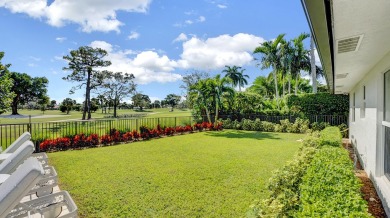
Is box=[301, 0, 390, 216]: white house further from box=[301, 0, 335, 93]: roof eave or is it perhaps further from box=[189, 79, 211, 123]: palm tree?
box=[189, 79, 211, 123]: palm tree

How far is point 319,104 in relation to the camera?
15422mm

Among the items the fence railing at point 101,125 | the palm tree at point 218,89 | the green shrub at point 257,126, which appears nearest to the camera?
the fence railing at point 101,125

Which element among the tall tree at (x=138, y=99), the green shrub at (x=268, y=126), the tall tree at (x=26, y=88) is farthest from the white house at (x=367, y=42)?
the tall tree at (x=26, y=88)

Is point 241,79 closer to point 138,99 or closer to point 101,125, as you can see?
point 138,99

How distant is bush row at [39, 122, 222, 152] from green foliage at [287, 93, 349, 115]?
828 centimetres

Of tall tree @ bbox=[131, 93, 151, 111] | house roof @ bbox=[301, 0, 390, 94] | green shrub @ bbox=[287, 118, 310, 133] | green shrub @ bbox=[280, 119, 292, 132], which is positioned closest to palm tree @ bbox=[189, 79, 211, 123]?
green shrub @ bbox=[280, 119, 292, 132]

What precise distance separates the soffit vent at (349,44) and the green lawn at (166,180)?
2.81m

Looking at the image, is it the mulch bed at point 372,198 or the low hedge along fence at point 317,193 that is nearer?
the low hedge along fence at point 317,193

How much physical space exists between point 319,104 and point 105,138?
1366 cm

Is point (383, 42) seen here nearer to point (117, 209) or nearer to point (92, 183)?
point (117, 209)

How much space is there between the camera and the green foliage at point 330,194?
1.79m

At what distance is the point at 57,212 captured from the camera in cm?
325

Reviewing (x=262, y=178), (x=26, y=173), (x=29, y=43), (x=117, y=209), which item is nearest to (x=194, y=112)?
(x=29, y=43)

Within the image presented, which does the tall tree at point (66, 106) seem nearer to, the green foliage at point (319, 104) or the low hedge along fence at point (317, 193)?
the green foliage at point (319, 104)
